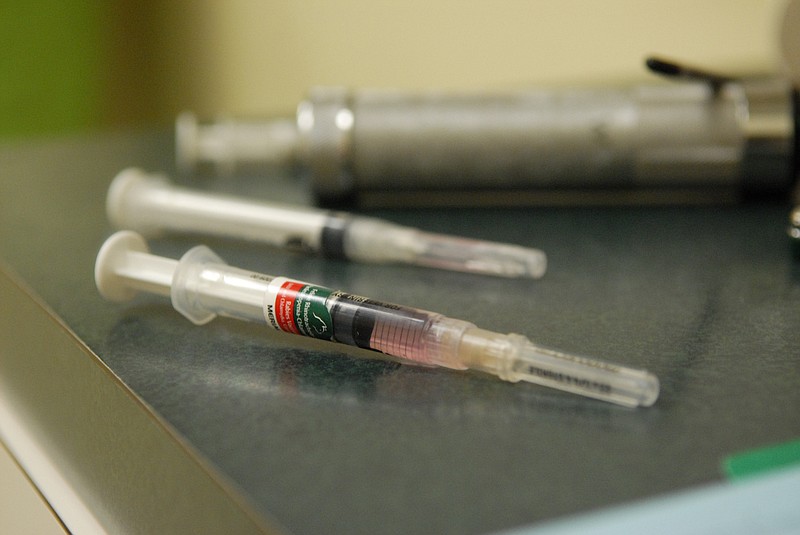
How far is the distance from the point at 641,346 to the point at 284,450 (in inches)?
7.2

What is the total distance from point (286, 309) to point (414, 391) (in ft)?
0.27

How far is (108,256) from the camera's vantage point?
0.42m

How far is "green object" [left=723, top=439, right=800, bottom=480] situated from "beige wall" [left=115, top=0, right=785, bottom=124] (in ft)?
1.41

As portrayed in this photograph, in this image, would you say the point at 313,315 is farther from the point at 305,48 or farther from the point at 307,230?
the point at 305,48

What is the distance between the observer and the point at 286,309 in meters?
0.38

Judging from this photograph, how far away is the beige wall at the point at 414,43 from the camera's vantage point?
3.29 ft

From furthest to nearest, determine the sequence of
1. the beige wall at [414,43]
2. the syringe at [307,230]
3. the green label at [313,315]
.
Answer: the beige wall at [414,43]
the syringe at [307,230]
the green label at [313,315]

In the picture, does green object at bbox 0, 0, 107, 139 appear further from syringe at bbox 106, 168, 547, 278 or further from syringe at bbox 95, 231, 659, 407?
syringe at bbox 95, 231, 659, 407

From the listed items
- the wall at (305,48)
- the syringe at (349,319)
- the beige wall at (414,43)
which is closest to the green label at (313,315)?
the syringe at (349,319)

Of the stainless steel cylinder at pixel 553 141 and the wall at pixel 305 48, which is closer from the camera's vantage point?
the stainless steel cylinder at pixel 553 141

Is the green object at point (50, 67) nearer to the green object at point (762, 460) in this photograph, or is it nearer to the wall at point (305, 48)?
the wall at point (305, 48)

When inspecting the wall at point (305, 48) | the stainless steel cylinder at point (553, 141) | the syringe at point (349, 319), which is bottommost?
the syringe at point (349, 319)

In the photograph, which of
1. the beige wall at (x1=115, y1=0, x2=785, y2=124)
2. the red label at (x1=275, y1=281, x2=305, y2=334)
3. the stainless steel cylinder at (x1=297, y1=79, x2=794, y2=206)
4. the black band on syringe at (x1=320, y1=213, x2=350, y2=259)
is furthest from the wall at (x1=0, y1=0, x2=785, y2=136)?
the red label at (x1=275, y1=281, x2=305, y2=334)

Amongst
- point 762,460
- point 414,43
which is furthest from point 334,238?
point 414,43
